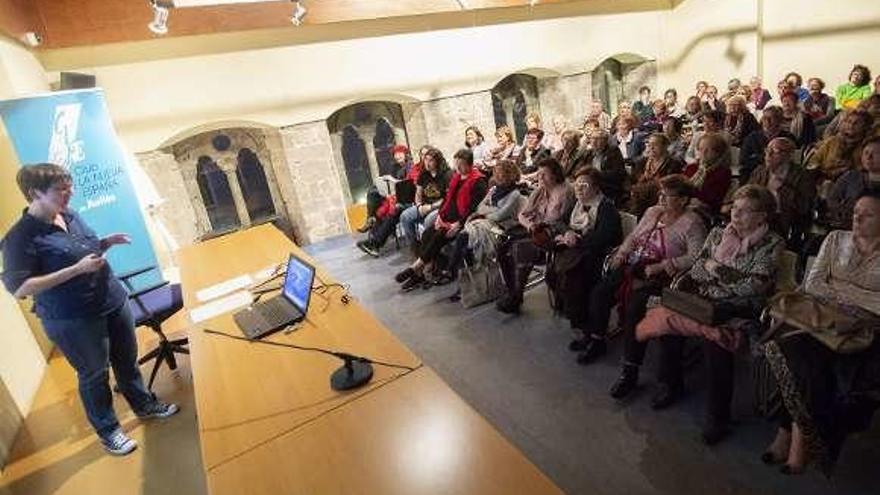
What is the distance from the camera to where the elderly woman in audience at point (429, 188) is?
5.11 meters

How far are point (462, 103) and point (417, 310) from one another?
4.03 metres

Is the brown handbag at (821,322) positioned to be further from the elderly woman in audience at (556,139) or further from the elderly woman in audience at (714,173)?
the elderly woman in audience at (556,139)

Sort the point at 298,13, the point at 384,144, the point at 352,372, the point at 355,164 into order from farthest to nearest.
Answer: the point at 384,144
the point at 355,164
the point at 298,13
the point at 352,372

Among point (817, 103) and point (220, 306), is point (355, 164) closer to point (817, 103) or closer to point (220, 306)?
point (220, 306)

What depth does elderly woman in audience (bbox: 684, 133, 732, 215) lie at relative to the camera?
136 inches

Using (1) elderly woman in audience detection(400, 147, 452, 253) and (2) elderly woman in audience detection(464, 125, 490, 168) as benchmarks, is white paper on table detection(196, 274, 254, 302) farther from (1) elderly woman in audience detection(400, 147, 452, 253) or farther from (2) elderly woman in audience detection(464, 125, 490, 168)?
(2) elderly woman in audience detection(464, 125, 490, 168)

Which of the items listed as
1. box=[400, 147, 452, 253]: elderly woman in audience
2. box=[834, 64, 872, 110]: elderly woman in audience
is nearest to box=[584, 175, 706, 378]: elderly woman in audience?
box=[400, 147, 452, 253]: elderly woman in audience

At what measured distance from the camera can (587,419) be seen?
2637mm

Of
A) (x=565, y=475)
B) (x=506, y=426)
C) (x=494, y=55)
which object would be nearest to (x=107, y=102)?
(x=494, y=55)

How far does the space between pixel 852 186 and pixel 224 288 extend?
3.95 meters

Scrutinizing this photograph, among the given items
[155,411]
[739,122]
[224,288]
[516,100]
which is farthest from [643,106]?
[155,411]

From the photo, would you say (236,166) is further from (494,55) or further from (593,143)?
(593,143)

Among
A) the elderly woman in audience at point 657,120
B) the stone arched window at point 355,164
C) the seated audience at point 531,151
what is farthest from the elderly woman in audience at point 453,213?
the elderly woman in audience at point 657,120

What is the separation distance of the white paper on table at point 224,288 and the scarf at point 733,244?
272cm
